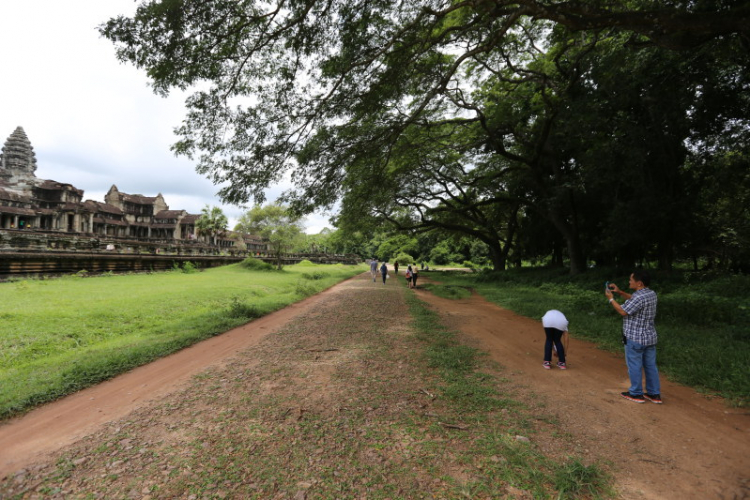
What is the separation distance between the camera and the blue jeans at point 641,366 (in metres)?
4.23

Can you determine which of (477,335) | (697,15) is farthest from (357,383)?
Result: (697,15)

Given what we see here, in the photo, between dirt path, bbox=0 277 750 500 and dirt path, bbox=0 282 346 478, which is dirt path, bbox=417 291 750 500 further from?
dirt path, bbox=0 282 346 478

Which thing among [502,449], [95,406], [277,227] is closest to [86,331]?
[95,406]

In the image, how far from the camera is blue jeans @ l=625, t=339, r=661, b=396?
4227mm

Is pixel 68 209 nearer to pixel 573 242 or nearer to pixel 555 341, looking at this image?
pixel 573 242

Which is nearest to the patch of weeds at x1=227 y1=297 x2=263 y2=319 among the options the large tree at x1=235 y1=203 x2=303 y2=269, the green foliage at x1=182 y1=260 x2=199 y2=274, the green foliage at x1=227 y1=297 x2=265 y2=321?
the green foliage at x1=227 y1=297 x2=265 y2=321

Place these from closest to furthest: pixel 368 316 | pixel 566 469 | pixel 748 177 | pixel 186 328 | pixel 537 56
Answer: pixel 566 469 < pixel 186 328 < pixel 368 316 < pixel 748 177 < pixel 537 56

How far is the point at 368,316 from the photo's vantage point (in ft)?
33.2

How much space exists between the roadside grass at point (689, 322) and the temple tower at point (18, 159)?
61.2 metres

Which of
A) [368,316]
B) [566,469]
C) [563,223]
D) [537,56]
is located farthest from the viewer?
[563,223]

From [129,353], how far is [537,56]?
18793 millimetres

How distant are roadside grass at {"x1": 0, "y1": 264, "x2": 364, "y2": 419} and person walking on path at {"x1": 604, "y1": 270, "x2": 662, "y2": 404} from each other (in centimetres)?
740

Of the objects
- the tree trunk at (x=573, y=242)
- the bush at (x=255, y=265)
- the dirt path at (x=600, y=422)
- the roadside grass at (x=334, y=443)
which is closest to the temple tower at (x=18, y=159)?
the bush at (x=255, y=265)

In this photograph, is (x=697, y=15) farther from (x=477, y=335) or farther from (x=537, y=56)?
(x=537, y=56)
